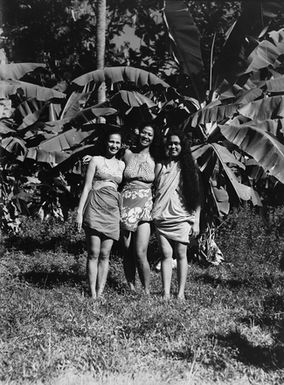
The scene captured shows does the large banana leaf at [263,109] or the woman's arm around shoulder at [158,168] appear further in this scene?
the large banana leaf at [263,109]

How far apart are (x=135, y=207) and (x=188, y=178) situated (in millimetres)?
615

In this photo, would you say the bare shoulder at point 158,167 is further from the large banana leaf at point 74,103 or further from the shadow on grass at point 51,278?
the large banana leaf at point 74,103

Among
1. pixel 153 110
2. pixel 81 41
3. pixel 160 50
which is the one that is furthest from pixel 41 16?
pixel 153 110

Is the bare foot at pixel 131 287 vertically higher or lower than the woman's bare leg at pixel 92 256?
lower

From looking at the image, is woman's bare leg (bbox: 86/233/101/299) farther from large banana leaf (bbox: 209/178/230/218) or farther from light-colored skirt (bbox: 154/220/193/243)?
large banana leaf (bbox: 209/178/230/218)

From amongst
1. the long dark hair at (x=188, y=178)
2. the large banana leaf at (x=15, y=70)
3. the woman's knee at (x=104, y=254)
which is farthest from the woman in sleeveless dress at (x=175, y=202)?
the large banana leaf at (x=15, y=70)

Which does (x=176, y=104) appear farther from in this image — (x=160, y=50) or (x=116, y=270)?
(x=160, y=50)

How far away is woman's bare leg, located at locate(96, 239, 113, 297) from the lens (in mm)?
5516

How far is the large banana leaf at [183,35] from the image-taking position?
748 cm

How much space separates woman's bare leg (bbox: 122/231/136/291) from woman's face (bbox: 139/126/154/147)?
36.8 inches

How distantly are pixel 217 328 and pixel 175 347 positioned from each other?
0.55 metres

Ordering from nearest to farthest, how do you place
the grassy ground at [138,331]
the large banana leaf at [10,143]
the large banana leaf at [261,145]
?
the grassy ground at [138,331], the large banana leaf at [261,145], the large banana leaf at [10,143]

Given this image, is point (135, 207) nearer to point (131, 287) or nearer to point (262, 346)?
point (131, 287)

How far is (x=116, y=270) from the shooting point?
23.4ft
